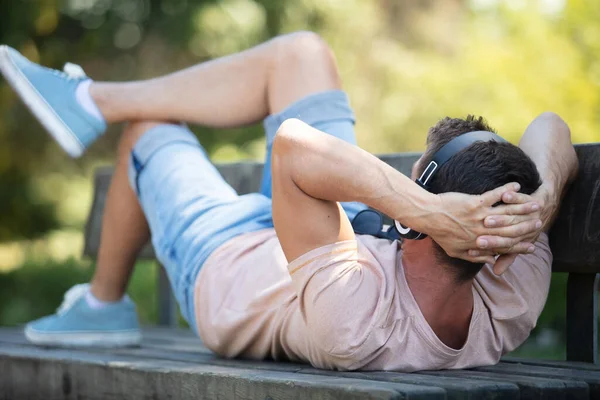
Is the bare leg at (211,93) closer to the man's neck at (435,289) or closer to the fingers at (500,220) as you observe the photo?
the man's neck at (435,289)

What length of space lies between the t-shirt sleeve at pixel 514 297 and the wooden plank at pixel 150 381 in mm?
592

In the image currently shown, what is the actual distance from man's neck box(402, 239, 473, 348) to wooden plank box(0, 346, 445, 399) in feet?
1.19

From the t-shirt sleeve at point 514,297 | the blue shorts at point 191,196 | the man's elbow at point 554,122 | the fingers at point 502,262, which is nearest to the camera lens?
the fingers at point 502,262

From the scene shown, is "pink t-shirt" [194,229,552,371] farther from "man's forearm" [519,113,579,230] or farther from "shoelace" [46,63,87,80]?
"shoelace" [46,63,87,80]

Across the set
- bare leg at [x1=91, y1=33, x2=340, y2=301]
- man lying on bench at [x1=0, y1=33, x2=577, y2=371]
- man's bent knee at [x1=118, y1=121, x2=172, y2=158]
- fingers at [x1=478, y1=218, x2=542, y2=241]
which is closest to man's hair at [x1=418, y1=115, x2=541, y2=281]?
man lying on bench at [x1=0, y1=33, x2=577, y2=371]

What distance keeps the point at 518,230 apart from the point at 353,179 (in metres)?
0.41

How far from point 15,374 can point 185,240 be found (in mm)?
777

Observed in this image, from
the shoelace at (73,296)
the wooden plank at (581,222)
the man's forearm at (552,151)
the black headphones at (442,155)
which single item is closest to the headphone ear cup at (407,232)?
the black headphones at (442,155)

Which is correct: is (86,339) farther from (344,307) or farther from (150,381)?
(344,307)

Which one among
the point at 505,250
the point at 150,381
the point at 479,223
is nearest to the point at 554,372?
the point at 505,250

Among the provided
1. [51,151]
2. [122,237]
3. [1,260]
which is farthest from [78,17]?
[122,237]

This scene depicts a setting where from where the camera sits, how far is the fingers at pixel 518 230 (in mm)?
2207

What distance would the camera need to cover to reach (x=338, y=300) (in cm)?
233

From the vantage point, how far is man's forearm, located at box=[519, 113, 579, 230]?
2652 millimetres
